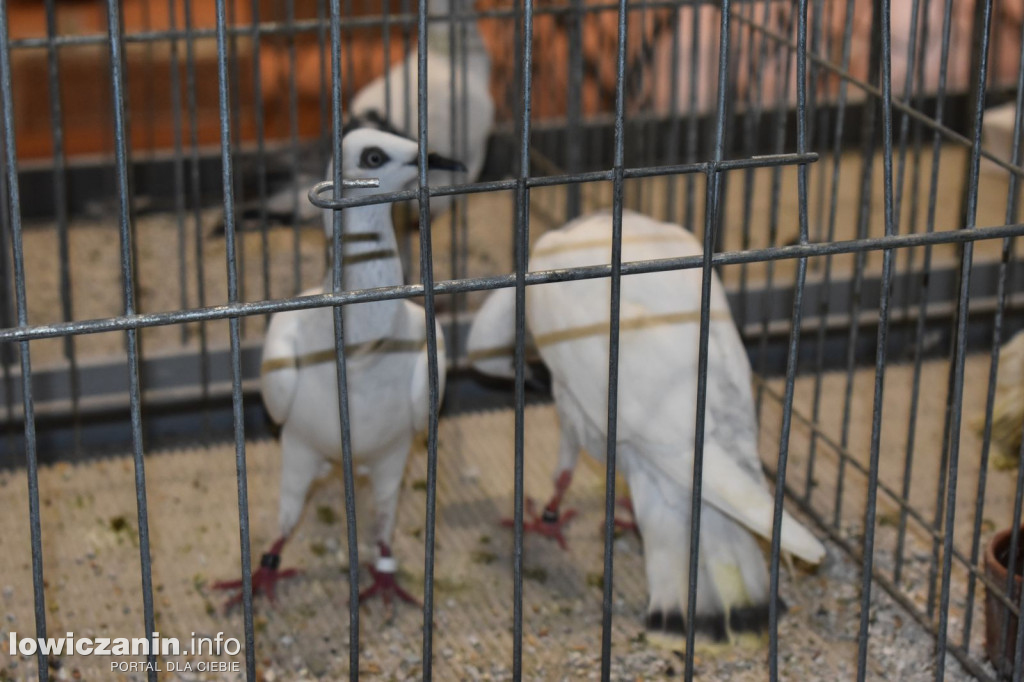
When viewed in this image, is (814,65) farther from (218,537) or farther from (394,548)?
(218,537)

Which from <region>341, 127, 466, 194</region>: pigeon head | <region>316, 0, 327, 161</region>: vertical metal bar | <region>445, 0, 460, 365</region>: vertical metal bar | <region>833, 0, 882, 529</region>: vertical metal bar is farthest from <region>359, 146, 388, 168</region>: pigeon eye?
<region>833, 0, 882, 529</region>: vertical metal bar

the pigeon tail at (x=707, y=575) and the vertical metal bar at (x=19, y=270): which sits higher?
the vertical metal bar at (x=19, y=270)

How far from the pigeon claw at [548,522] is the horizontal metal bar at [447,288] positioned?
3.22 ft

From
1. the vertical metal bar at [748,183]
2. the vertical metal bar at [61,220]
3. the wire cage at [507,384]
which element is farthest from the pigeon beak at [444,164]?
the vertical metal bar at [61,220]

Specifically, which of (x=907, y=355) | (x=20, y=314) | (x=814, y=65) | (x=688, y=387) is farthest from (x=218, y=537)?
(x=907, y=355)

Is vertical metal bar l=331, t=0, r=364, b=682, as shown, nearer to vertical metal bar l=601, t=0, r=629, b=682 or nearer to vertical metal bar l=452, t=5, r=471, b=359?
vertical metal bar l=601, t=0, r=629, b=682

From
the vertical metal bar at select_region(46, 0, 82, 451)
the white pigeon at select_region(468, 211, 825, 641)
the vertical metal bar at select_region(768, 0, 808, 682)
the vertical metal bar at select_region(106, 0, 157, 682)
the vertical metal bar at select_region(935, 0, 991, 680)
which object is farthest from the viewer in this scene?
the vertical metal bar at select_region(46, 0, 82, 451)

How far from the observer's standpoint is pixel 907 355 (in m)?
2.76

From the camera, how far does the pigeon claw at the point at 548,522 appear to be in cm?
211

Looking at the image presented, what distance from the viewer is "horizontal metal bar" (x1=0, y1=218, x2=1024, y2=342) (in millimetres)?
1087

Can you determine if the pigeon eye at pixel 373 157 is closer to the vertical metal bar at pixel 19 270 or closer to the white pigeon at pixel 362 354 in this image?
the white pigeon at pixel 362 354

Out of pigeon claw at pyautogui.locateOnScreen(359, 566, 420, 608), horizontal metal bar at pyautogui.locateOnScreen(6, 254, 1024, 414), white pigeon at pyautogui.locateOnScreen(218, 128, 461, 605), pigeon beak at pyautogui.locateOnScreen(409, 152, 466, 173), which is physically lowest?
pigeon claw at pyautogui.locateOnScreen(359, 566, 420, 608)

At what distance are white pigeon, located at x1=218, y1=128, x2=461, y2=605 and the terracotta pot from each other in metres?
0.79

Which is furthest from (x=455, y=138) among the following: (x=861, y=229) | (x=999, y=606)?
(x=999, y=606)
